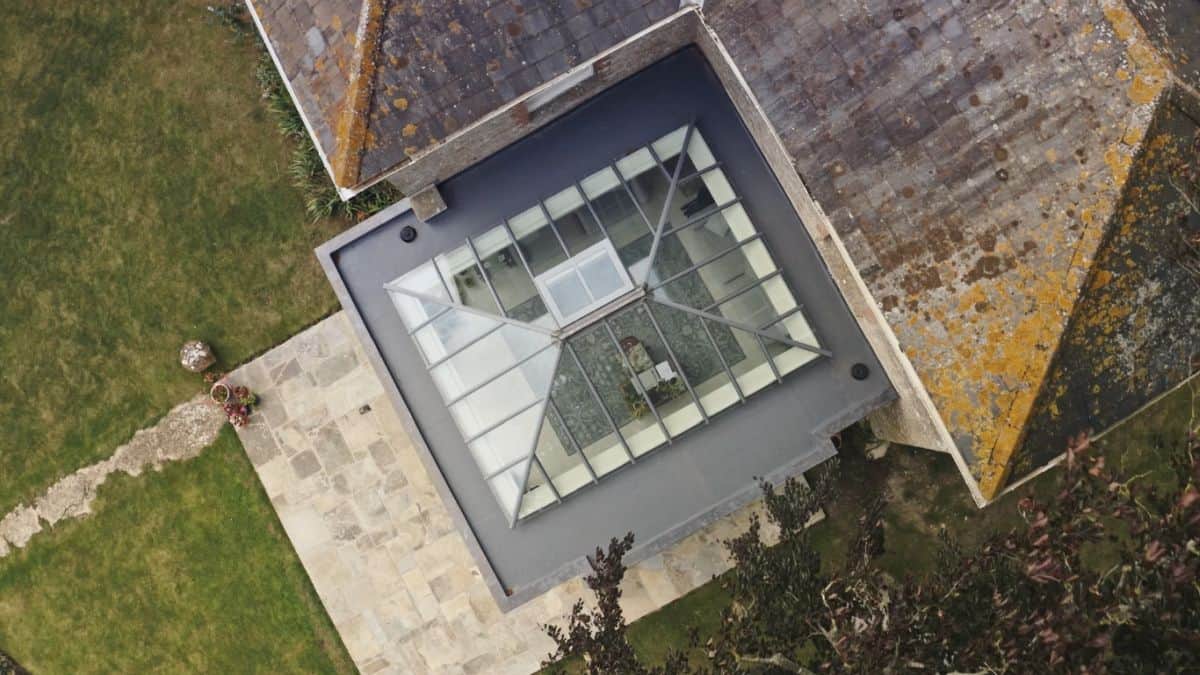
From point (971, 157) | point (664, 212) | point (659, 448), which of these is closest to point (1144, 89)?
point (971, 157)

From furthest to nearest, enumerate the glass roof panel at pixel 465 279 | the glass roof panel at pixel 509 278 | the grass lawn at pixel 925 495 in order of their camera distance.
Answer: the grass lawn at pixel 925 495
the glass roof panel at pixel 465 279
the glass roof panel at pixel 509 278

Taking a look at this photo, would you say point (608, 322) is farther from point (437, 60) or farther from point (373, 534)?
point (373, 534)

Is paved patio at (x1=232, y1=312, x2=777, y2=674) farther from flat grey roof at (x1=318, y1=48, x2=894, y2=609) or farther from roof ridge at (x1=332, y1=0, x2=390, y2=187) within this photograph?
roof ridge at (x1=332, y1=0, x2=390, y2=187)

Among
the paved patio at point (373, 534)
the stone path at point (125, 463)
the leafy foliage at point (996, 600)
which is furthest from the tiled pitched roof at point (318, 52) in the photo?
the stone path at point (125, 463)

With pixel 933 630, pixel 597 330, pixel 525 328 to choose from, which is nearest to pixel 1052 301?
pixel 933 630

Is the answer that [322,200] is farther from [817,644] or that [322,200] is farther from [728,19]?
[817,644]

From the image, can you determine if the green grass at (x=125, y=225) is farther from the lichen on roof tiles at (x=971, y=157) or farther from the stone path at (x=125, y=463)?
the lichen on roof tiles at (x=971, y=157)
